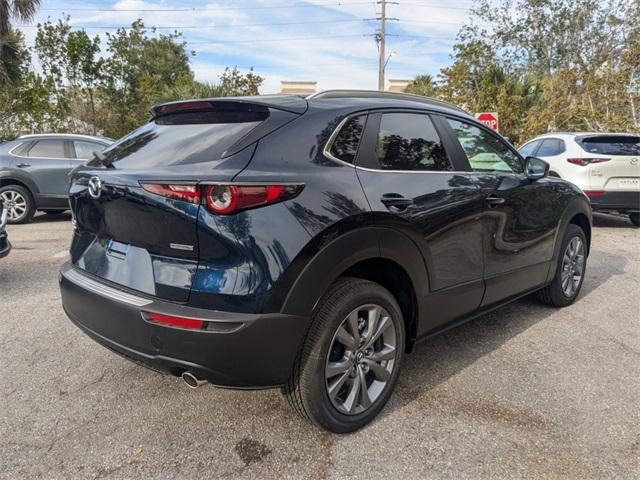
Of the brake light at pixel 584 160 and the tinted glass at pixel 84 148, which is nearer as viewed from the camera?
the brake light at pixel 584 160

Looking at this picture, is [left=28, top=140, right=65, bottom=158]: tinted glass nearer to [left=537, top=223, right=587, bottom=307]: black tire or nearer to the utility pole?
[left=537, top=223, right=587, bottom=307]: black tire

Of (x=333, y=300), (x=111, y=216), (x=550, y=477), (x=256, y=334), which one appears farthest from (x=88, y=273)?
(x=550, y=477)

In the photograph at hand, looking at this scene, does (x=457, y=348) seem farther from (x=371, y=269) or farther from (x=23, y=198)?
(x=23, y=198)

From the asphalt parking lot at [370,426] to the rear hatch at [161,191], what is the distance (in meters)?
0.81

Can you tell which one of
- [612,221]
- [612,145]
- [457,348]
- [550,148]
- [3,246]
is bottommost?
[612,221]

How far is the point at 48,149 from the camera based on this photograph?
8.80 meters

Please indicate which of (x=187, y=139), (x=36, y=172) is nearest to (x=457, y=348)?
(x=187, y=139)

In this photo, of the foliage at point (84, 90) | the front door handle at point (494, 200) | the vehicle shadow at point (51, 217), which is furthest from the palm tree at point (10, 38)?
the front door handle at point (494, 200)

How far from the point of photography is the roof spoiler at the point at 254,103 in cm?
243

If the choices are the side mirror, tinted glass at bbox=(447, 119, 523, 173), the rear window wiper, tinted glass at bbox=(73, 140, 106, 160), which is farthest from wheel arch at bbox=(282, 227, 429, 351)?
Result: tinted glass at bbox=(73, 140, 106, 160)

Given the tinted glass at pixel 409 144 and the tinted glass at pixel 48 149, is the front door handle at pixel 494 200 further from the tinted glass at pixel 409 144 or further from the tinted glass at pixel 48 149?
the tinted glass at pixel 48 149

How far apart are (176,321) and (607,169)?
816 centimetres

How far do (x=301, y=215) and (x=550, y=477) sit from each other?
65.3 inches

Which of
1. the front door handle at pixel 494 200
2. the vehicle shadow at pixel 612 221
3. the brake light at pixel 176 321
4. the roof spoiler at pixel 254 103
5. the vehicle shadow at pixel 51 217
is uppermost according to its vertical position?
the roof spoiler at pixel 254 103
